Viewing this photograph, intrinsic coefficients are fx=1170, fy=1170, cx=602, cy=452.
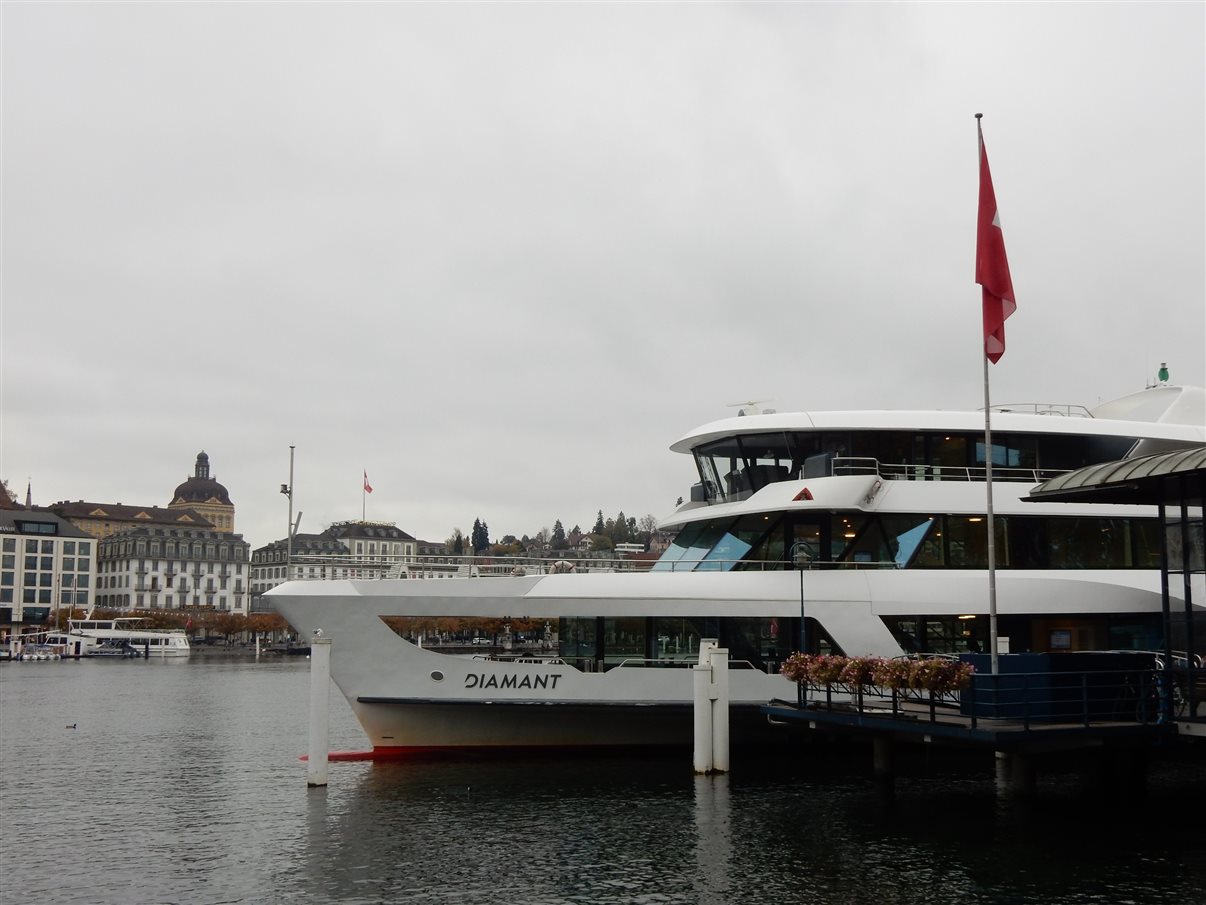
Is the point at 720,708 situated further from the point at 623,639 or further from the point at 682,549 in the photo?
the point at 682,549

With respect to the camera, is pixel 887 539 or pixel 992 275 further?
pixel 887 539

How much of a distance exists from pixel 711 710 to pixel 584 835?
527 centimetres

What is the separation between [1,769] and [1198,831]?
25022 mm

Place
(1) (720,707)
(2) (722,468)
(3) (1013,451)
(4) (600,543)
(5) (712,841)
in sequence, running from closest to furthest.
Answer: (5) (712,841) < (1) (720,707) < (3) (1013,451) < (2) (722,468) < (4) (600,543)

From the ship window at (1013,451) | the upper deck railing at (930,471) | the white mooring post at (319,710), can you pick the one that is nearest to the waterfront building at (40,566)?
the white mooring post at (319,710)

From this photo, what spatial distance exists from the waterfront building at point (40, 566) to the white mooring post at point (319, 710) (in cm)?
13568

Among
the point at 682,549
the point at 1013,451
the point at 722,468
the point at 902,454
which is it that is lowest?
the point at 682,549

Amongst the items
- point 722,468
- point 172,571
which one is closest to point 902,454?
point 722,468

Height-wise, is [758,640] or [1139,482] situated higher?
[1139,482]

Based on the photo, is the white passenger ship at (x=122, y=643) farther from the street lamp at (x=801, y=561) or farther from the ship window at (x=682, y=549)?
the street lamp at (x=801, y=561)

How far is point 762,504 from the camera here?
24562mm

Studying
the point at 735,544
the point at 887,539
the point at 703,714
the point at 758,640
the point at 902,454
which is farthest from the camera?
the point at 902,454

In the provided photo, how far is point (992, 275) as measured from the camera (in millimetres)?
20281

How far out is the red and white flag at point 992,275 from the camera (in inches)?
793
